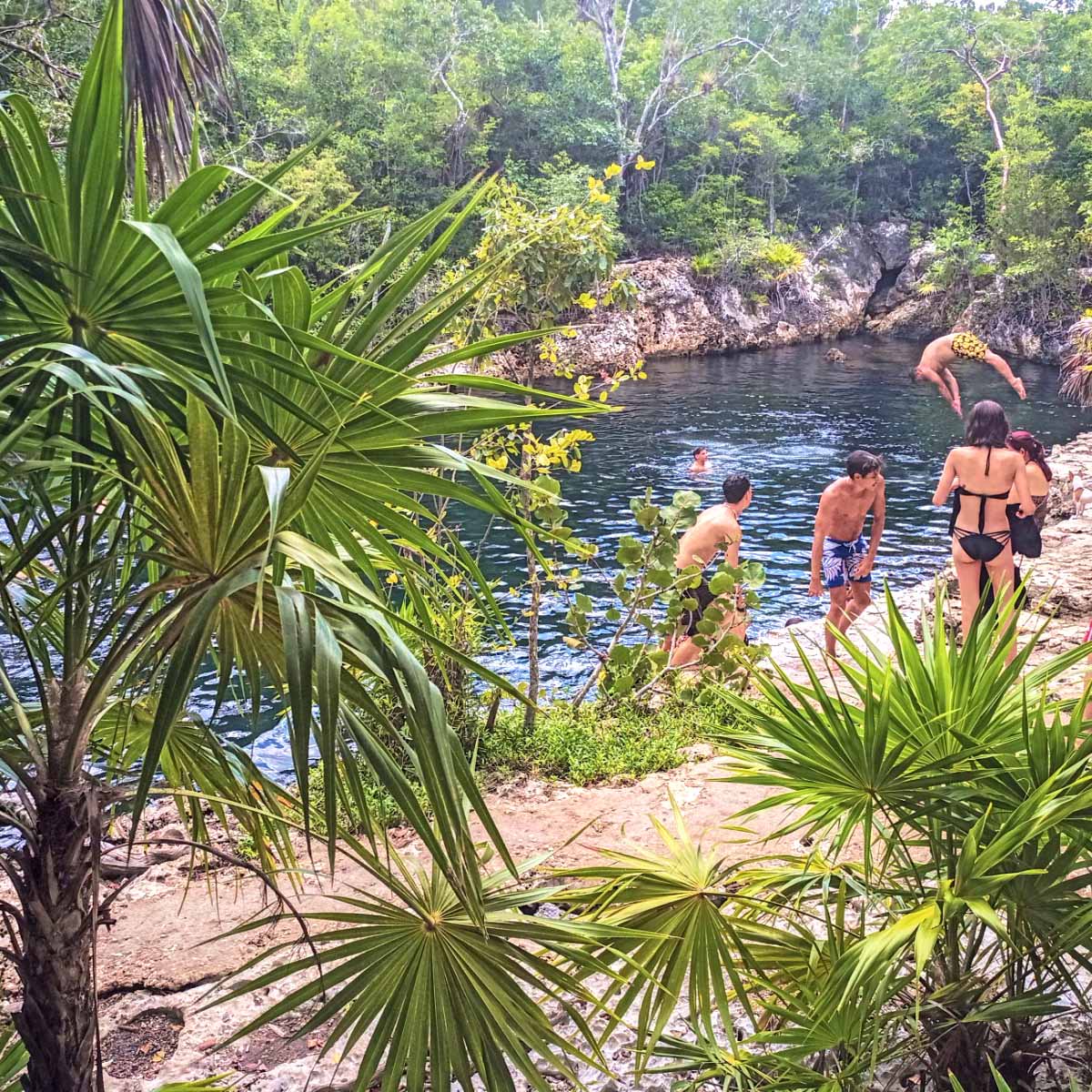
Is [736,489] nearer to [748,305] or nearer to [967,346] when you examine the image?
[967,346]

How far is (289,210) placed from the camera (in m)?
1.64

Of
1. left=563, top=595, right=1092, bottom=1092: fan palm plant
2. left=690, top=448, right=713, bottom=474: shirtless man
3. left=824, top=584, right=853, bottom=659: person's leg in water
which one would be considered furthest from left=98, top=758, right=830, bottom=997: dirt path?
left=690, top=448, right=713, bottom=474: shirtless man

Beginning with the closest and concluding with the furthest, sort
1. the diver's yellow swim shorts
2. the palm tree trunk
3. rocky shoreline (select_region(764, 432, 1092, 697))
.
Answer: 1. the palm tree trunk
2. rocky shoreline (select_region(764, 432, 1092, 697))
3. the diver's yellow swim shorts

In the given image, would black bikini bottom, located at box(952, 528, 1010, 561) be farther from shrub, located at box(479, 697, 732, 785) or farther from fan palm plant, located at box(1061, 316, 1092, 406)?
fan palm plant, located at box(1061, 316, 1092, 406)

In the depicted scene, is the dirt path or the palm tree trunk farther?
the dirt path

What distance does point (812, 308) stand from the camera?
104 feet

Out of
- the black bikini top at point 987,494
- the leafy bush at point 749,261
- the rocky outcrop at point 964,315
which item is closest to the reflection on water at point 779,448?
the rocky outcrop at point 964,315

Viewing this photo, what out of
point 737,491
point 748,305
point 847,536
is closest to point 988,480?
point 847,536

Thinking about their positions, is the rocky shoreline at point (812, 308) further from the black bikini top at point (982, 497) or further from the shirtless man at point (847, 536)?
the black bikini top at point (982, 497)

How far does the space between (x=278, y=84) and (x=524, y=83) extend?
812cm

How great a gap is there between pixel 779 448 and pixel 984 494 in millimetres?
11047

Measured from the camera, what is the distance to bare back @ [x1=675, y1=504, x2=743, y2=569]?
622 cm

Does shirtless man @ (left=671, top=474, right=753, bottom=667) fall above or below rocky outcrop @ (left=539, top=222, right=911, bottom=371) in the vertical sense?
below

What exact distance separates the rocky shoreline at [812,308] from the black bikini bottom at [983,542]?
18.9 metres
